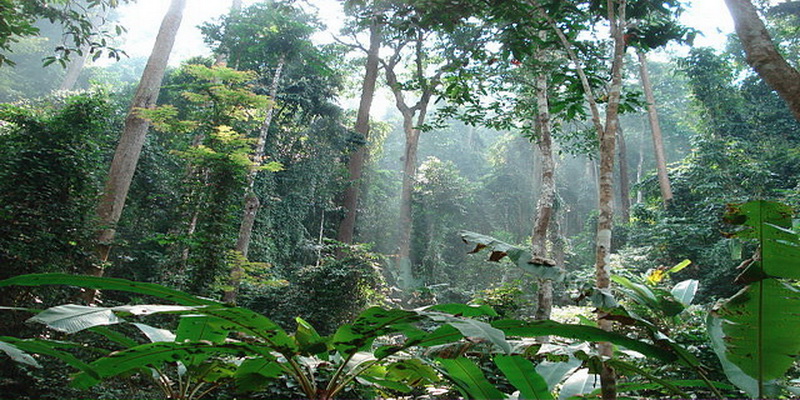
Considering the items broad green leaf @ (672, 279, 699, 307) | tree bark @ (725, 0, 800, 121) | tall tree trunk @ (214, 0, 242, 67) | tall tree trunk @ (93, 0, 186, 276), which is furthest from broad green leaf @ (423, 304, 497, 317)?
tall tree trunk @ (214, 0, 242, 67)

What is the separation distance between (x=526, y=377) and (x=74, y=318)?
1009mm

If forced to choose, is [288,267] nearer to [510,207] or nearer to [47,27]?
[510,207]

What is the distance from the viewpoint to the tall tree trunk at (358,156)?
39.3 feet

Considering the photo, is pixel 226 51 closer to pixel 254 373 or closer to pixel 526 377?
pixel 254 373

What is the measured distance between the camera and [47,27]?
25.1 m

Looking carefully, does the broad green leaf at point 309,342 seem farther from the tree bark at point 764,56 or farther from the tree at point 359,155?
the tree at point 359,155

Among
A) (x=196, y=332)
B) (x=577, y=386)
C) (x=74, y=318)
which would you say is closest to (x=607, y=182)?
(x=577, y=386)

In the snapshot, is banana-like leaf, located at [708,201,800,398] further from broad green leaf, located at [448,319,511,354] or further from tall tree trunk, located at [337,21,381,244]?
tall tree trunk, located at [337,21,381,244]

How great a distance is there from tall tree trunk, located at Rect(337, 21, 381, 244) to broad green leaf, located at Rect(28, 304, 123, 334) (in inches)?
433

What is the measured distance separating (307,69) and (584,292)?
12.0m

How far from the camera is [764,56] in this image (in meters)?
2.34

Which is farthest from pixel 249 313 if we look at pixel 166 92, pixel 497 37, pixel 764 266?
pixel 166 92

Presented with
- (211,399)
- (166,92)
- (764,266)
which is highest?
(166,92)

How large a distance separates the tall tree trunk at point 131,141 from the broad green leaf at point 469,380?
18.2 feet
